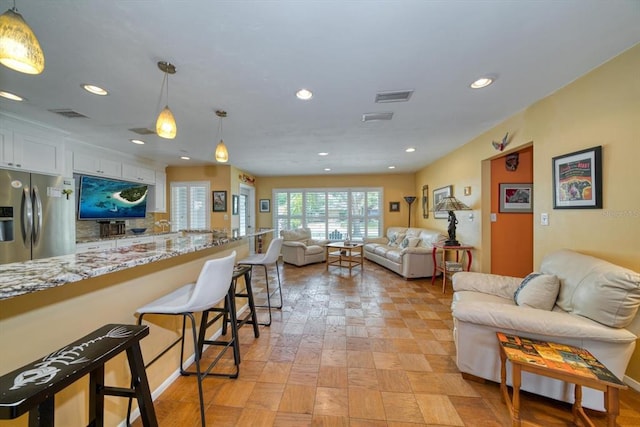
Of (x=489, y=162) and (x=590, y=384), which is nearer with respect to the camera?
(x=590, y=384)

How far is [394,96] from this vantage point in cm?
235

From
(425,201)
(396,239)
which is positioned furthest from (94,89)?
(425,201)

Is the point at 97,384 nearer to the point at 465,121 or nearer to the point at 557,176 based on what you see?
the point at 557,176

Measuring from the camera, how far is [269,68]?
6.19 feet

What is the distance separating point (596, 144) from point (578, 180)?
304mm

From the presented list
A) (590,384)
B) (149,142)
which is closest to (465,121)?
(590,384)

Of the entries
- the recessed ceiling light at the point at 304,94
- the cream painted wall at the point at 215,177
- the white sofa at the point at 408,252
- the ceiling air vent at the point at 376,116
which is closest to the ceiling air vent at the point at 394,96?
the ceiling air vent at the point at 376,116

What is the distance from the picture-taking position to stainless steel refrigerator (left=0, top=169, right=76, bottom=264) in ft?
8.56

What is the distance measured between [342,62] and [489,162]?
2.90 m

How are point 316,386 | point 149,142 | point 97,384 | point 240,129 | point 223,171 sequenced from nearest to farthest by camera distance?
point 97,384 → point 316,386 → point 240,129 → point 149,142 → point 223,171

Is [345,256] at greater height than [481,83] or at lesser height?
lesser

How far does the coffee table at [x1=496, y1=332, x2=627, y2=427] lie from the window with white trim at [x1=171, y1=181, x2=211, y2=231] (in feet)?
18.3

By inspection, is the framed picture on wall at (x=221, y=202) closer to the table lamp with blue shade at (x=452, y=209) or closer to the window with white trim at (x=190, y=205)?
the window with white trim at (x=190, y=205)

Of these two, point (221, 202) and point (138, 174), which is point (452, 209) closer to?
point (221, 202)
